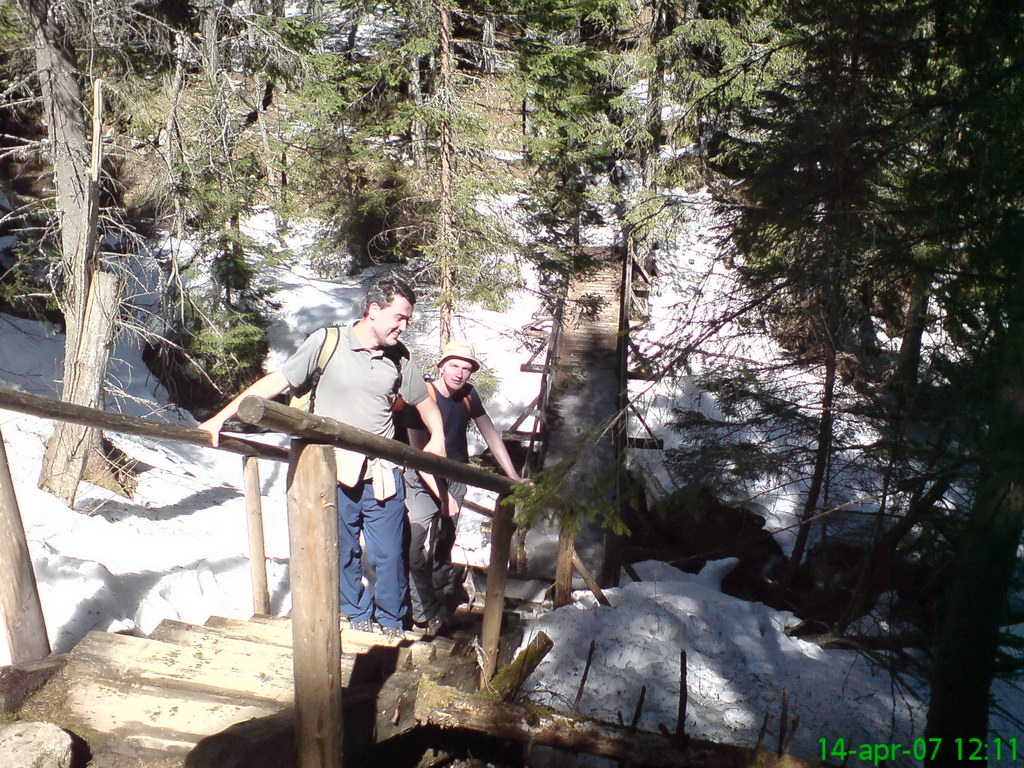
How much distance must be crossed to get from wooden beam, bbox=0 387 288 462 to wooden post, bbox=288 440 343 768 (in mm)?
777

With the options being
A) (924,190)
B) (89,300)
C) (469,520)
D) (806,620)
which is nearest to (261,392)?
(924,190)

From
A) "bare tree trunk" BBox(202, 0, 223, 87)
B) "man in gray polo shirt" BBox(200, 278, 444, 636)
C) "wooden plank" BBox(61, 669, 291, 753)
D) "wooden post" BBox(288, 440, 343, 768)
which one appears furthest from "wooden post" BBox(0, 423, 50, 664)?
"bare tree trunk" BBox(202, 0, 223, 87)

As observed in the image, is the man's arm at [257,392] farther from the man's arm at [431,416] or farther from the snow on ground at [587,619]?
the snow on ground at [587,619]

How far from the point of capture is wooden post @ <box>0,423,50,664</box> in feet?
10.3

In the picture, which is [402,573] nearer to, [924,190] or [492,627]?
[492,627]

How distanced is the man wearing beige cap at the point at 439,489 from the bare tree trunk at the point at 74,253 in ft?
15.7

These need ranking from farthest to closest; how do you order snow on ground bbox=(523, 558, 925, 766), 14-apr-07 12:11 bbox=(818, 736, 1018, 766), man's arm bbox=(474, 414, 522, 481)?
1. man's arm bbox=(474, 414, 522, 481)
2. snow on ground bbox=(523, 558, 925, 766)
3. 14-apr-07 12:11 bbox=(818, 736, 1018, 766)

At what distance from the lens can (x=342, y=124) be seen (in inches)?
511

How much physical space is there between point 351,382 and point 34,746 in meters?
1.88

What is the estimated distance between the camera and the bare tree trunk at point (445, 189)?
11.0m

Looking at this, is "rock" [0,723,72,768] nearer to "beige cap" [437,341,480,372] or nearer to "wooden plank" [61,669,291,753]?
"wooden plank" [61,669,291,753]

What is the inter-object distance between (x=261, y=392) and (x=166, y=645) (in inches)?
47.1

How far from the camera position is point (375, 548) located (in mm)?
3975

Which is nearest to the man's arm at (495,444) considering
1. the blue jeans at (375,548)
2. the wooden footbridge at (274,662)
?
the wooden footbridge at (274,662)
